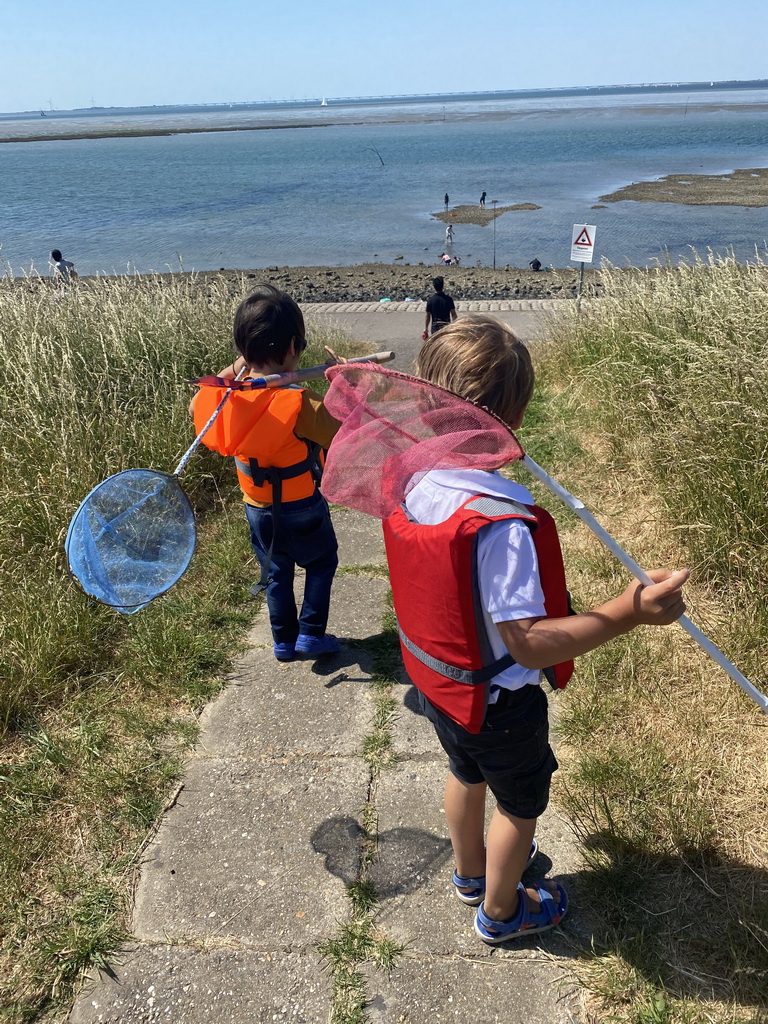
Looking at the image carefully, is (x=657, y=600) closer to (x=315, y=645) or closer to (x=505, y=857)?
(x=505, y=857)

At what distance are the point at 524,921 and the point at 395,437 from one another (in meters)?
1.48

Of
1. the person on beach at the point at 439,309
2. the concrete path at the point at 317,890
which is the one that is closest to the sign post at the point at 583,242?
the person on beach at the point at 439,309

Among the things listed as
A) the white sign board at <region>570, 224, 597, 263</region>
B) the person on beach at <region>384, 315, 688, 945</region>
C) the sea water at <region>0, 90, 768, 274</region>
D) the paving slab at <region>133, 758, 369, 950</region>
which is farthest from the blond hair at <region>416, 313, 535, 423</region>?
the white sign board at <region>570, 224, 597, 263</region>

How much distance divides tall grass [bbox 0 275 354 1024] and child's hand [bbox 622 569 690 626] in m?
1.89

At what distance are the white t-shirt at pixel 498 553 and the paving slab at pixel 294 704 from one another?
1592 millimetres

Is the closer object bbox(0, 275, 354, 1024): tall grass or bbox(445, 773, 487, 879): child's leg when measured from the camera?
bbox(445, 773, 487, 879): child's leg

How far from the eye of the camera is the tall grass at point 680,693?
6.59 feet

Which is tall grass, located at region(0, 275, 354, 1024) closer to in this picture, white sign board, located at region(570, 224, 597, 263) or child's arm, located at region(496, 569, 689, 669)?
child's arm, located at region(496, 569, 689, 669)

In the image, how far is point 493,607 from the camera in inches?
59.6

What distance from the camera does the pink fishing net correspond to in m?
1.53

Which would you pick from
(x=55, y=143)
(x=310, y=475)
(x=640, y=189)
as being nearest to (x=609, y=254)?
(x=640, y=189)

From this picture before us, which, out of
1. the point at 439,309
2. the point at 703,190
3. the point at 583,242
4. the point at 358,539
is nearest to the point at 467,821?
the point at 358,539

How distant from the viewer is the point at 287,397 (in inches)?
114

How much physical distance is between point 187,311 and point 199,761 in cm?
534
